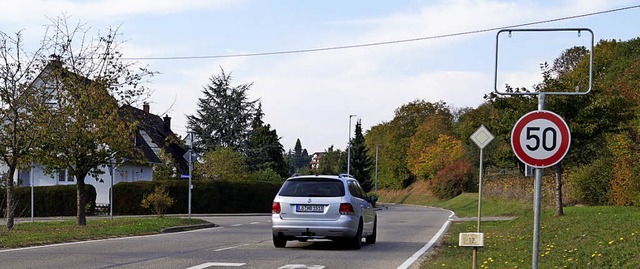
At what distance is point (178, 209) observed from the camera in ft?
145

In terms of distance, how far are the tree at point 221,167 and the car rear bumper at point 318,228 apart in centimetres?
3649

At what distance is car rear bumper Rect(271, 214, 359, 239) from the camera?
16.5 m

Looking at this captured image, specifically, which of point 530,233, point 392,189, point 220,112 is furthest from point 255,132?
point 530,233

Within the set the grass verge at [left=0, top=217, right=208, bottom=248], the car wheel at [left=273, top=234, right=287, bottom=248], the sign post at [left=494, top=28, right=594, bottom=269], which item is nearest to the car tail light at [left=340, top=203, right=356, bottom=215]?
the car wheel at [left=273, top=234, right=287, bottom=248]

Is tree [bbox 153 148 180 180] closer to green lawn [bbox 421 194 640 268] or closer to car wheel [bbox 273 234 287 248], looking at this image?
green lawn [bbox 421 194 640 268]

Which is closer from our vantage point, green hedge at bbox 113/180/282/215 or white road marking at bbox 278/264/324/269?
white road marking at bbox 278/264/324/269

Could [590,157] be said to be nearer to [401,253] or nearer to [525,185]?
[525,185]

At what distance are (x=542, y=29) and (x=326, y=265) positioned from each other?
17.0ft

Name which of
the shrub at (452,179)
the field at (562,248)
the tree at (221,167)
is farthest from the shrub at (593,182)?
the shrub at (452,179)

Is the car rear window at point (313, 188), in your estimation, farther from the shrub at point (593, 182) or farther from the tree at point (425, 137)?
the tree at point (425, 137)

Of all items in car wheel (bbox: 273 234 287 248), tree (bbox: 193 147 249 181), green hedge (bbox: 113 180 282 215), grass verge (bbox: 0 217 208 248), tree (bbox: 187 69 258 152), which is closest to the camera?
car wheel (bbox: 273 234 287 248)

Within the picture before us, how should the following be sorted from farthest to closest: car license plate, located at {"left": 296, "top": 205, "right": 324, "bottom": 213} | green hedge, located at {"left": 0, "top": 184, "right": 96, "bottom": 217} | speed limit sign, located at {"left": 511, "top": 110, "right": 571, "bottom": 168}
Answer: green hedge, located at {"left": 0, "top": 184, "right": 96, "bottom": 217} < car license plate, located at {"left": 296, "top": 205, "right": 324, "bottom": 213} < speed limit sign, located at {"left": 511, "top": 110, "right": 571, "bottom": 168}

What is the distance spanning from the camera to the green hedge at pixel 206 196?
142 ft

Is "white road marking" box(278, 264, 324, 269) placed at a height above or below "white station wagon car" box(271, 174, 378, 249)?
below
